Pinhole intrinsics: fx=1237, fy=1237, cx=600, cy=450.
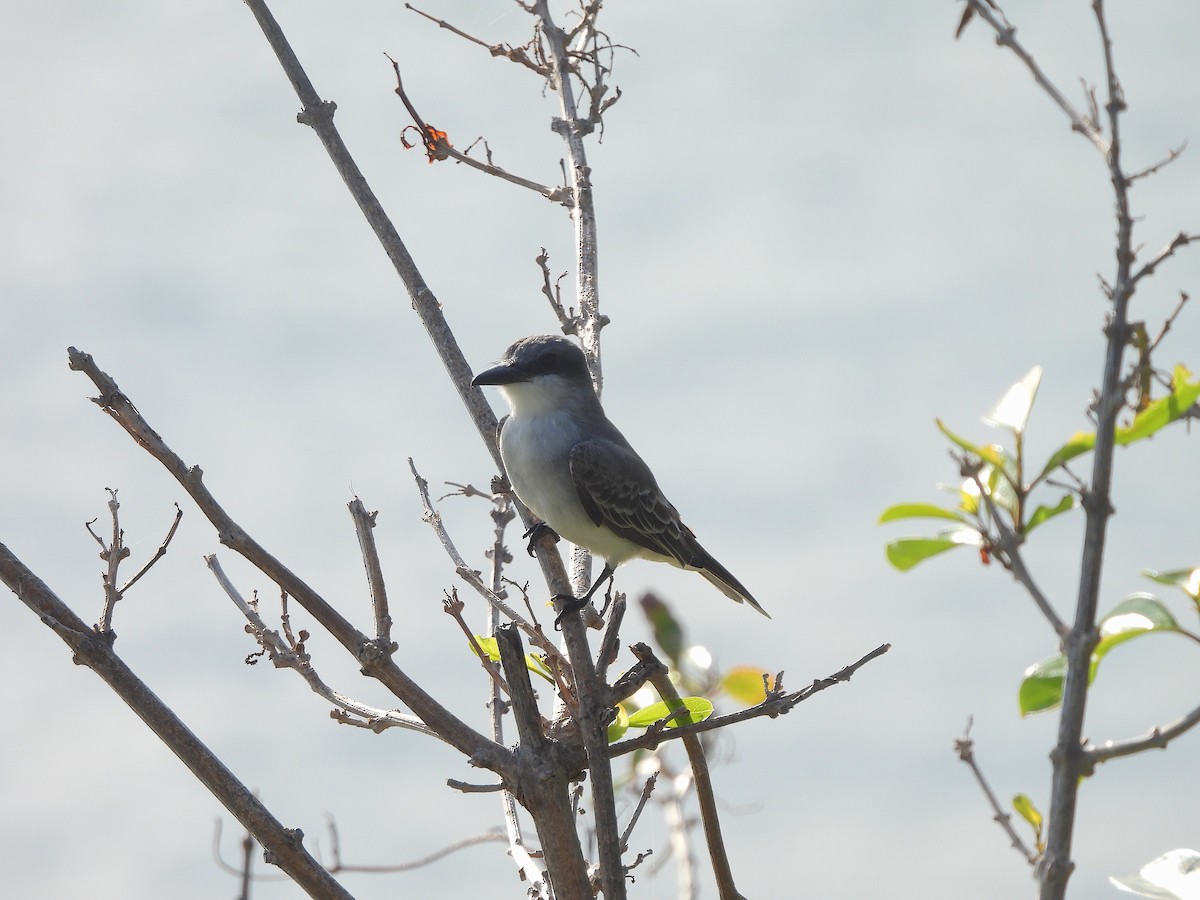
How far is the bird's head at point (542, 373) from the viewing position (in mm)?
5812

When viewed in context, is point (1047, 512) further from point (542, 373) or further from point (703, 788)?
point (542, 373)

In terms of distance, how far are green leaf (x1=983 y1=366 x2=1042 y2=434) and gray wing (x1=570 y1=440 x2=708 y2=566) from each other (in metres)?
3.55

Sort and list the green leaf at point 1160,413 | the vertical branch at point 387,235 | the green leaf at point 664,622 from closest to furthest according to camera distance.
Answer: the green leaf at point 1160,413 → the vertical branch at point 387,235 → the green leaf at point 664,622

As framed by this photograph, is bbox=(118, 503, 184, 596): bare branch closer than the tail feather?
Yes

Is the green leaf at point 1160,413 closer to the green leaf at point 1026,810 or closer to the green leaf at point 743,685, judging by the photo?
the green leaf at point 1026,810

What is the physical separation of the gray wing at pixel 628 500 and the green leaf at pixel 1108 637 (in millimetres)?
3614

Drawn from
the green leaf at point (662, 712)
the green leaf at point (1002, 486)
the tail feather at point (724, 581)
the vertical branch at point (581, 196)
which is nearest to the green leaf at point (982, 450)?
the green leaf at point (1002, 486)

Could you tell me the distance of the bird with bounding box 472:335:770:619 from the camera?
18.5ft

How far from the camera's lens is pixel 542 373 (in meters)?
5.84

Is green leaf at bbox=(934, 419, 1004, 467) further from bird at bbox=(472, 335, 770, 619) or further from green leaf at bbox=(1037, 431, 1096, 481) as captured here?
bird at bbox=(472, 335, 770, 619)

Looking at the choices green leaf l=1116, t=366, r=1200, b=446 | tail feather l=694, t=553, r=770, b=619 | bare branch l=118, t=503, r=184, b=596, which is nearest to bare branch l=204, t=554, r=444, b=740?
bare branch l=118, t=503, r=184, b=596

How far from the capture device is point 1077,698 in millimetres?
1541

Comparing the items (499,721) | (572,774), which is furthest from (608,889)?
(499,721)

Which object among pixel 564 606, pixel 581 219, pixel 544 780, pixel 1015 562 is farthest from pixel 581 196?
pixel 1015 562
